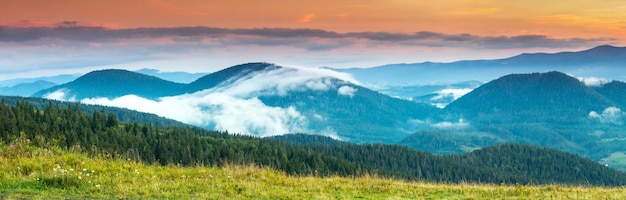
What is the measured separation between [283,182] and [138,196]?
23.3 ft

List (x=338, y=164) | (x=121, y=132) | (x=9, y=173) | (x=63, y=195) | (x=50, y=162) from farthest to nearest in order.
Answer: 1. (x=338, y=164)
2. (x=121, y=132)
3. (x=50, y=162)
4. (x=9, y=173)
5. (x=63, y=195)

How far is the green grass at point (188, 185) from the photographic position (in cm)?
2245

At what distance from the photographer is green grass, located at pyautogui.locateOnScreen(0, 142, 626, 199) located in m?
22.5

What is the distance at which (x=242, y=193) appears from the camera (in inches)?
906

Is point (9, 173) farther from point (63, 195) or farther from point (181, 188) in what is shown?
point (181, 188)

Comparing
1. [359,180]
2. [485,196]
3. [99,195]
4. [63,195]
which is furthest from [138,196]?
[485,196]

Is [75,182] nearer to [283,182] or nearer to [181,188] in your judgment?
[181,188]

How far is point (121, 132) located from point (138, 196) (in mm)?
118083

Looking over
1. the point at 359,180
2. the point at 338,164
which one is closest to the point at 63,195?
the point at 359,180

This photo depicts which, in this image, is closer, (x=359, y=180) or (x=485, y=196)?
(x=485, y=196)

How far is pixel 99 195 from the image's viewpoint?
2183cm

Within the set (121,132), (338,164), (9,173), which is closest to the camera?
(9,173)

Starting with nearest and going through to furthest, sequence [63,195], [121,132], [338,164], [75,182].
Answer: [63,195], [75,182], [121,132], [338,164]

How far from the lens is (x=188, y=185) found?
23953 mm
